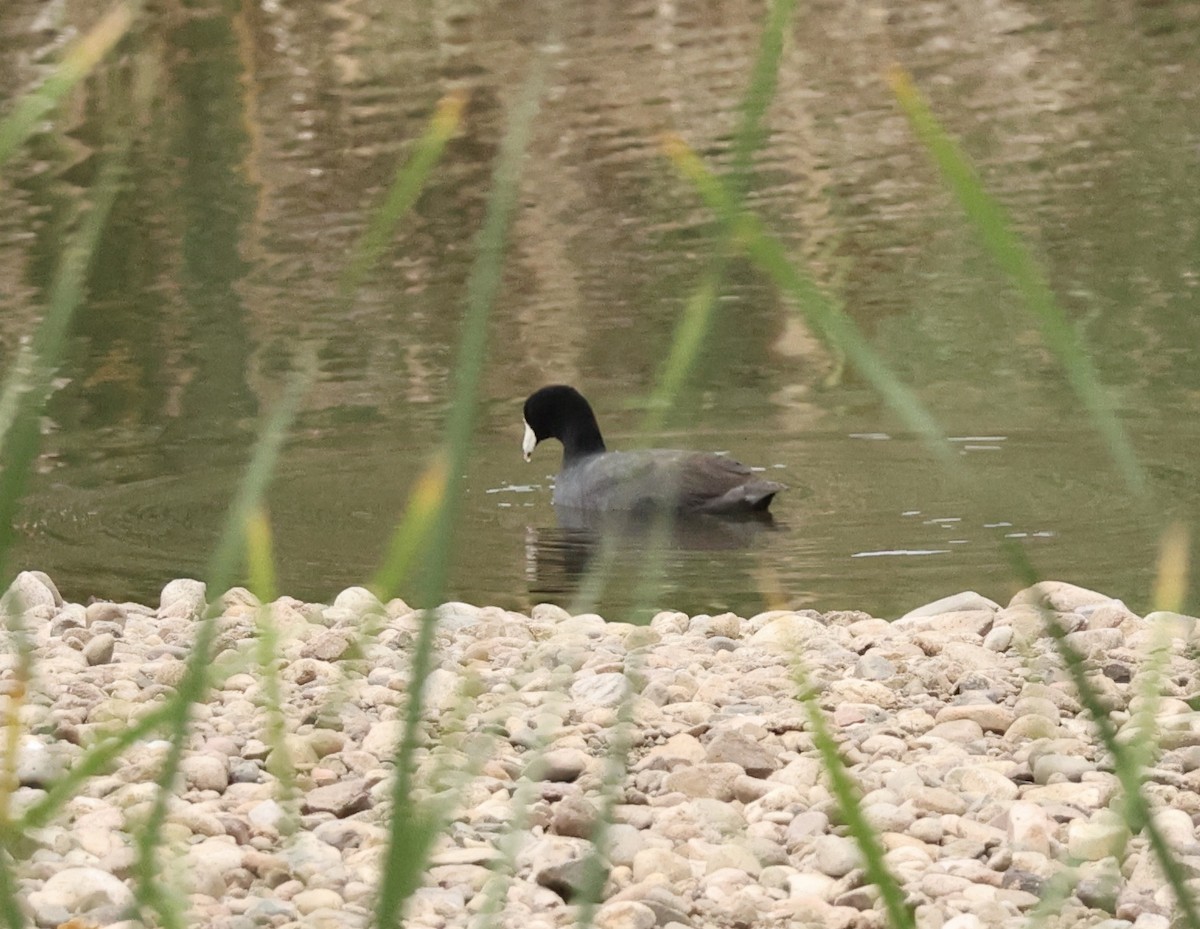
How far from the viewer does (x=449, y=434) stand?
1678 mm

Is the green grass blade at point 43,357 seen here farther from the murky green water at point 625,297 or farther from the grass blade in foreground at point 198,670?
the murky green water at point 625,297

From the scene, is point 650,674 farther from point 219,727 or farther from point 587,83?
point 587,83

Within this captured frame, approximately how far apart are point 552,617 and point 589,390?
4.47m

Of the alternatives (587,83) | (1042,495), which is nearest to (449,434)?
(1042,495)

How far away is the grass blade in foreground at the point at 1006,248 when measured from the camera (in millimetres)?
1561

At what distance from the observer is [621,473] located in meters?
9.88

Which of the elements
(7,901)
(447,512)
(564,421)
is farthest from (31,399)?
(564,421)

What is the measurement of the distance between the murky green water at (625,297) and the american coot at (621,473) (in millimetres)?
184

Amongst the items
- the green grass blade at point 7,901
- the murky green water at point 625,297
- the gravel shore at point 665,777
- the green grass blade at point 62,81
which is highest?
the green grass blade at point 62,81

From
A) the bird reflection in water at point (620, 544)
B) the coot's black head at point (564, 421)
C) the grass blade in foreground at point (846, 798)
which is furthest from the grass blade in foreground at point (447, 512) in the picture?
the coot's black head at point (564, 421)

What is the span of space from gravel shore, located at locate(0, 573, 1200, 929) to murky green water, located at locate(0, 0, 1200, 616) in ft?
2.81

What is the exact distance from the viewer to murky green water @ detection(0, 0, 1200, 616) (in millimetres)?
9219

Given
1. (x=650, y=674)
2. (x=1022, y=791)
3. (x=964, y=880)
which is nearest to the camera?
(x=964, y=880)

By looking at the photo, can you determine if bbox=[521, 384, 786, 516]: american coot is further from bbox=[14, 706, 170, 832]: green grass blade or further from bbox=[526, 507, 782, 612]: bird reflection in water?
bbox=[14, 706, 170, 832]: green grass blade
